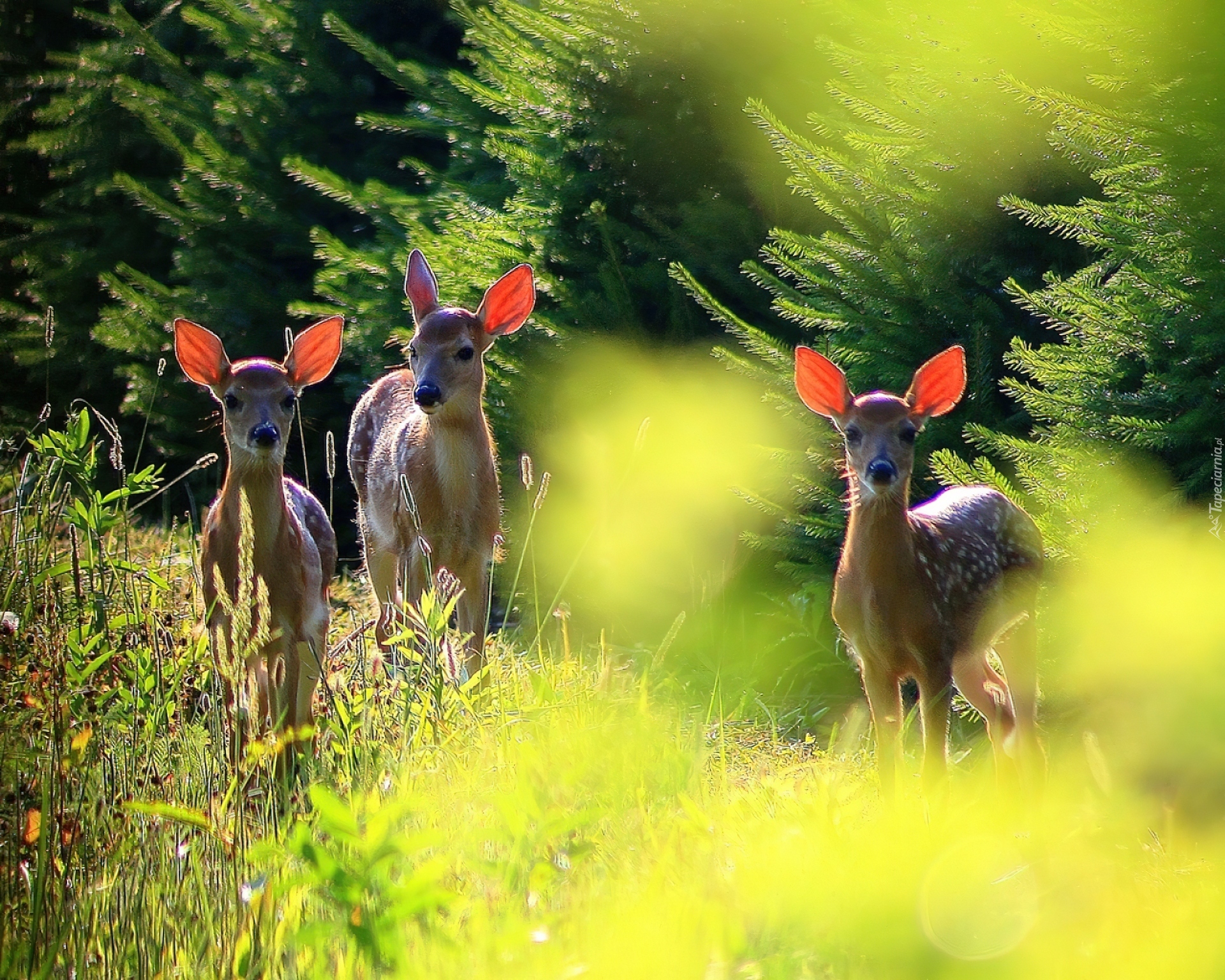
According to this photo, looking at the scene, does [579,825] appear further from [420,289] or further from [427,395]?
[420,289]

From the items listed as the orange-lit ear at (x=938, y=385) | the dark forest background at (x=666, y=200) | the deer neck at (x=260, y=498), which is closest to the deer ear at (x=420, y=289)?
the dark forest background at (x=666, y=200)

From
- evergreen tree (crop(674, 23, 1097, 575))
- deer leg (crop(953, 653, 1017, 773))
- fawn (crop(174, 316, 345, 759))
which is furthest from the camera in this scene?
evergreen tree (crop(674, 23, 1097, 575))

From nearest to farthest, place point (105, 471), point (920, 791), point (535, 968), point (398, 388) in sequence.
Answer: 1. point (535, 968)
2. point (920, 791)
3. point (398, 388)
4. point (105, 471)

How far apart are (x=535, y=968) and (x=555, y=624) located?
5.92 m

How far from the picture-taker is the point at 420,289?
714 cm

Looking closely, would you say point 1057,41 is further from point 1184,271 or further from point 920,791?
point 920,791

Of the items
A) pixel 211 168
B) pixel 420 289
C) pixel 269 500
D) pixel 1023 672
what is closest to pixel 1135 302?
pixel 1023 672

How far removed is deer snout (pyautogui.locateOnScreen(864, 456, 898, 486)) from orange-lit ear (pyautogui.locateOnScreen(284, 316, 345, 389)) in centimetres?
211

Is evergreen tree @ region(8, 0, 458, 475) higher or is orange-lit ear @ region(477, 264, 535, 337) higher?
orange-lit ear @ region(477, 264, 535, 337)

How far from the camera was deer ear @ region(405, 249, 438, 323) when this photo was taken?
711cm

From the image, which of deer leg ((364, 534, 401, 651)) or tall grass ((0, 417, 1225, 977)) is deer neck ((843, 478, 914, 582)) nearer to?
tall grass ((0, 417, 1225, 977))

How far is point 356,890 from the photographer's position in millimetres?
2521

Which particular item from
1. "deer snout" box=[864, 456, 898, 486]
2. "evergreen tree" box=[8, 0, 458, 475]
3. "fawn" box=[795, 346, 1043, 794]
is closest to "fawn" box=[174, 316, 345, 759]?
"fawn" box=[795, 346, 1043, 794]

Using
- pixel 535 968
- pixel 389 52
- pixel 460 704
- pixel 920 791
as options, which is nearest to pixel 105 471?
pixel 389 52
